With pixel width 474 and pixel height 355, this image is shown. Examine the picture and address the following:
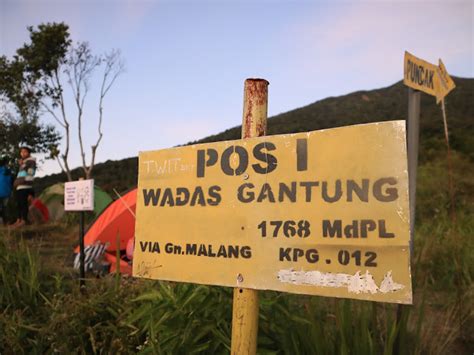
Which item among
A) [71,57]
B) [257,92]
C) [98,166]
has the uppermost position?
[71,57]

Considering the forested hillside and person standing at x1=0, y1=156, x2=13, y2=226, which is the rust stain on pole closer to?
person standing at x1=0, y1=156, x2=13, y2=226

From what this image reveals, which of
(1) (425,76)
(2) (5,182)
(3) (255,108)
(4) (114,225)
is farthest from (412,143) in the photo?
(2) (5,182)

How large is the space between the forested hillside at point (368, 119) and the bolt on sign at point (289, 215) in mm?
14089

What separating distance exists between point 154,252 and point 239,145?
50 centimetres

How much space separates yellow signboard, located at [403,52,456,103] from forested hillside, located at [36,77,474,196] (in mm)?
12914

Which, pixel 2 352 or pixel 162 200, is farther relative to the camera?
pixel 2 352

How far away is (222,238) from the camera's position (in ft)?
4.56

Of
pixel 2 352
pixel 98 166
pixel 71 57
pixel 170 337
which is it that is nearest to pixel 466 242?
pixel 170 337

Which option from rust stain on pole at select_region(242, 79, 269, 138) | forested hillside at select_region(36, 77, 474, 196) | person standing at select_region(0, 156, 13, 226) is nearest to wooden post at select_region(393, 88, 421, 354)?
rust stain on pole at select_region(242, 79, 269, 138)

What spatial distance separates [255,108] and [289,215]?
0.41m

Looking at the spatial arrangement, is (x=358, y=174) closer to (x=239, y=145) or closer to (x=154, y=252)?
(x=239, y=145)

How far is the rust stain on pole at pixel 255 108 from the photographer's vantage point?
4.86 ft

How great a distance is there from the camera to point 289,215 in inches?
50.7

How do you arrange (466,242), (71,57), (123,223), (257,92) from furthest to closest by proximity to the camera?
(71,57) → (123,223) → (466,242) → (257,92)
